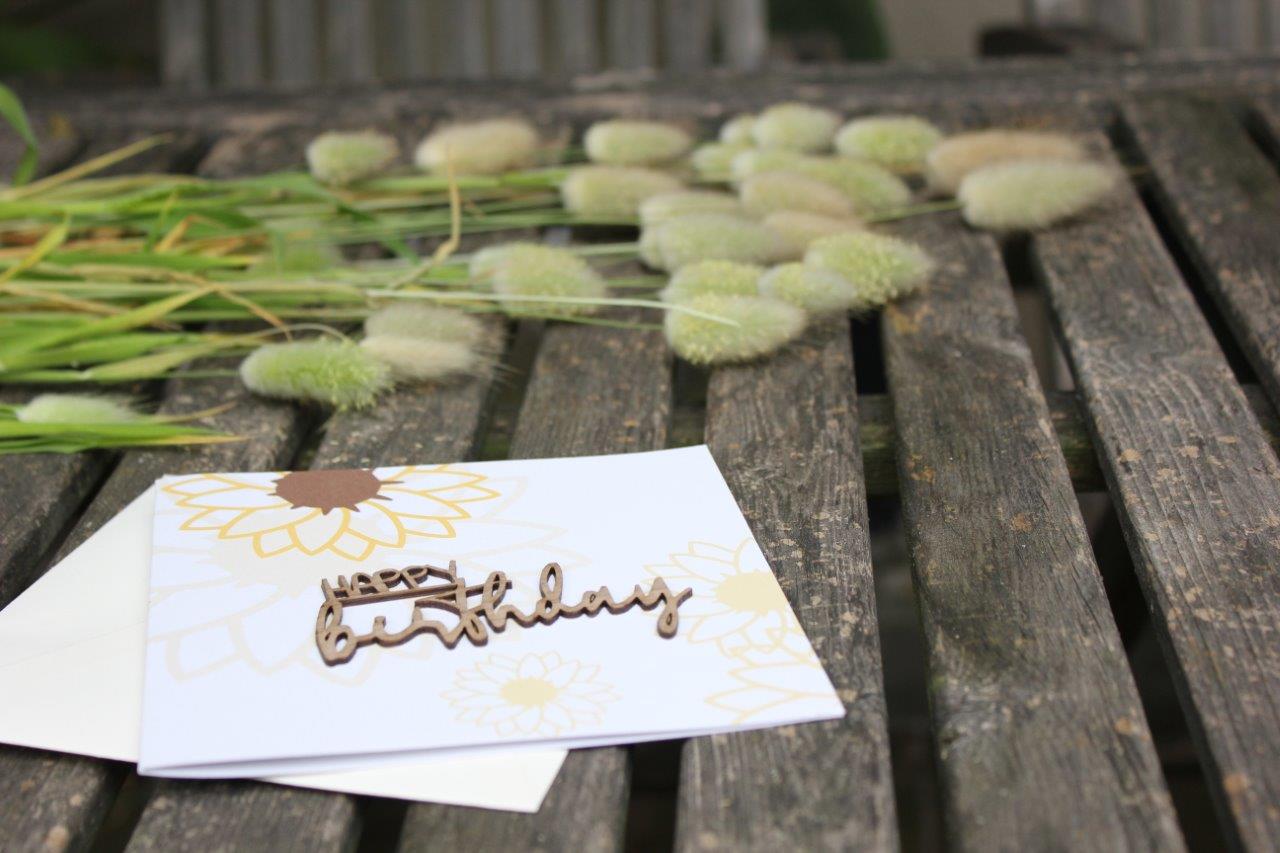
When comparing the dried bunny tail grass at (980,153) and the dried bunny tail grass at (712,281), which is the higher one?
the dried bunny tail grass at (980,153)

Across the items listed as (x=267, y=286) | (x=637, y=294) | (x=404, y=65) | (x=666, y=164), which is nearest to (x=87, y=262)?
(x=267, y=286)

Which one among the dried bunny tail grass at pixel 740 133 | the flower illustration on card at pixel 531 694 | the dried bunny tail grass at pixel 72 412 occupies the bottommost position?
the flower illustration on card at pixel 531 694

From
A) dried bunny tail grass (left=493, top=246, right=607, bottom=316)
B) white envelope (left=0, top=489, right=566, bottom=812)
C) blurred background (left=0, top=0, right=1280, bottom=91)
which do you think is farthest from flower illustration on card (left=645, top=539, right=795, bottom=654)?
blurred background (left=0, top=0, right=1280, bottom=91)

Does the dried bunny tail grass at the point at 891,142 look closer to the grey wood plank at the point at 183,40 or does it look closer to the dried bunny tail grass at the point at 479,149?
the dried bunny tail grass at the point at 479,149

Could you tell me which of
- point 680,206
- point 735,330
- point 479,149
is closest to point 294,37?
point 479,149

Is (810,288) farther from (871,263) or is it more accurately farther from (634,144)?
(634,144)

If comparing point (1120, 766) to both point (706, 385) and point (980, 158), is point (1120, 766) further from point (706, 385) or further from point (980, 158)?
point (980, 158)

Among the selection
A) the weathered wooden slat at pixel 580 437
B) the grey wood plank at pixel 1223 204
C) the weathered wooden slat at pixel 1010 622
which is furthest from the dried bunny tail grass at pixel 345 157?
the grey wood plank at pixel 1223 204

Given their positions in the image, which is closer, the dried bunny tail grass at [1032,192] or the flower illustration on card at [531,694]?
the flower illustration on card at [531,694]
